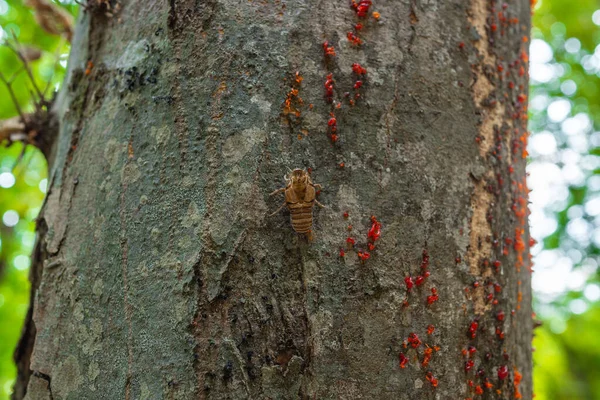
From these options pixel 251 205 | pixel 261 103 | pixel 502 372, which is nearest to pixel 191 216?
pixel 251 205

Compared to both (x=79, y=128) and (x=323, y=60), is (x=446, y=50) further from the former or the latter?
(x=79, y=128)

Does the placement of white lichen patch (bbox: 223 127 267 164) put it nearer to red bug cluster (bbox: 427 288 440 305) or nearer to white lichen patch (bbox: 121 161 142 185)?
white lichen patch (bbox: 121 161 142 185)

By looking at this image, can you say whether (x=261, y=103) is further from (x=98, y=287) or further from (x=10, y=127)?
(x=10, y=127)

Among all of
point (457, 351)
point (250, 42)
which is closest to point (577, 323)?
point (457, 351)

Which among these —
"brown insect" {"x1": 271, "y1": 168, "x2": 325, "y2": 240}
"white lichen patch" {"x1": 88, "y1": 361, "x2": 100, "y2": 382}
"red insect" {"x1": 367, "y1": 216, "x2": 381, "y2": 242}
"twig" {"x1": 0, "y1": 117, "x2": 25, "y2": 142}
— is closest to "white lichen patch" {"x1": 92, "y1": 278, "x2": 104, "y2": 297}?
"white lichen patch" {"x1": 88, "y1": 361, "x2": 100, "y2": 382}

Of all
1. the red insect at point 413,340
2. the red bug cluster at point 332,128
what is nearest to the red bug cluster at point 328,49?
the red bug cluster at point 332,128

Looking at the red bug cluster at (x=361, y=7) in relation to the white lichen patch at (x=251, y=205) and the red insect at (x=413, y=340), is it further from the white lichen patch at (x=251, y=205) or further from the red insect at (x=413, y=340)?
the red insect at (x=413, y=340)
